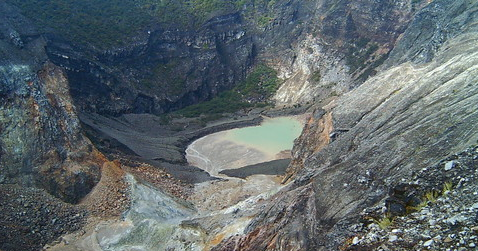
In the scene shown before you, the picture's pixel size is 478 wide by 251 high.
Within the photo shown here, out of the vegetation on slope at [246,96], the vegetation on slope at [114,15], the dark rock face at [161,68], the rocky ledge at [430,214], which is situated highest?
the vegetation on slope at [114,15]

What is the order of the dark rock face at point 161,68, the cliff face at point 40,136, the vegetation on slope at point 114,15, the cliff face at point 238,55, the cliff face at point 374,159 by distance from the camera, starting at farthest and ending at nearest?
1. the vegetation on slope at point 114,15
2. the cliff face at point 238,55
3. the dark rock face at point 161,68
4. the cliff face at point 40,136
5. the cliff face at point 374,159

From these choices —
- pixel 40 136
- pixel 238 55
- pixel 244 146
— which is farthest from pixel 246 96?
pixel 40 136

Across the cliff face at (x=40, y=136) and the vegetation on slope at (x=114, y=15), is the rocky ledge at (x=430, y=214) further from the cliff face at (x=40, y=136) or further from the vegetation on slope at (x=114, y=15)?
the vegetation on slope at (x=114, y=15)

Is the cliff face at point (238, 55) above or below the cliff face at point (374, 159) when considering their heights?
above

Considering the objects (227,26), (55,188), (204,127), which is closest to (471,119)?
(55,188)

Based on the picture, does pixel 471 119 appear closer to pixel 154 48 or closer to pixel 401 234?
pixel 401 234

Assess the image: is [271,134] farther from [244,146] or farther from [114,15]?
[114,15]

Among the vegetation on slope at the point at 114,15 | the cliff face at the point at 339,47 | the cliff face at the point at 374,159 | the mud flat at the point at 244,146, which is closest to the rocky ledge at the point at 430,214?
the cliff face at the point at 374,159

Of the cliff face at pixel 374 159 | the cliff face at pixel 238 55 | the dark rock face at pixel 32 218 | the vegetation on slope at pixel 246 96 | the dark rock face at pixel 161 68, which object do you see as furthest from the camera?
the vegetation on slope at pixel 246 96

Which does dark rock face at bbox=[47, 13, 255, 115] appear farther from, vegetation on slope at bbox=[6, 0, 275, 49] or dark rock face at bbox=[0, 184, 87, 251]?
dark rock face at bbox=[0, 184, 87, 251]
